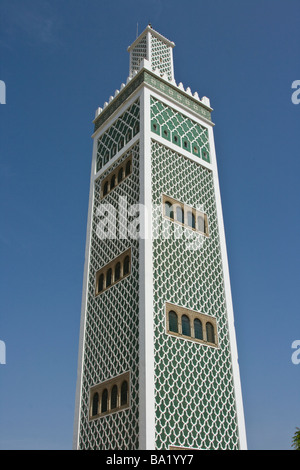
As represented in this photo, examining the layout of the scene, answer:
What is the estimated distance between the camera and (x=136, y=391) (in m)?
8.14

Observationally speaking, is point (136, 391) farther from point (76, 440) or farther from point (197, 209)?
point (197, 209)

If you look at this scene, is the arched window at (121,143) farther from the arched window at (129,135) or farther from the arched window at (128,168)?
the arched window at (128,168)

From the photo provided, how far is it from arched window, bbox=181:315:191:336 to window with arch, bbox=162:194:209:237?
209 cm

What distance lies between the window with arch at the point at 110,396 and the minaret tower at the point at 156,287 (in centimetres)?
3

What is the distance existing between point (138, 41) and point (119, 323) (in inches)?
326

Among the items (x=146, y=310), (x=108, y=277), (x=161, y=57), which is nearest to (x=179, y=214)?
(x=108, y=277)

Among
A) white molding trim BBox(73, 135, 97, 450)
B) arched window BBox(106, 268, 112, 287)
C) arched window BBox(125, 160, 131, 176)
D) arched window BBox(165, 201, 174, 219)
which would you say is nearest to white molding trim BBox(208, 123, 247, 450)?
arched window BBox(165, 201, 174, 219)

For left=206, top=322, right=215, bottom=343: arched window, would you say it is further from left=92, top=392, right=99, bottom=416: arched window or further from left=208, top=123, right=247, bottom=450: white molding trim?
left=92, top=392, right=99, bottom=416: arched window

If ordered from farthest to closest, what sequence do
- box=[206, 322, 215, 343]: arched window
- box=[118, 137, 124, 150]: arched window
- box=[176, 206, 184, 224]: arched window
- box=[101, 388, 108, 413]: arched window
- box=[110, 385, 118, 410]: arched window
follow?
box=[118, 137, 124, 150]: arched window
box=[176, 206, 184, 224]: arched window
box=[206, 322, 215, 343]: arched window
box=[101, 388, 108, 413]: arched window
box=[110, 385, 118, 410]: arched window

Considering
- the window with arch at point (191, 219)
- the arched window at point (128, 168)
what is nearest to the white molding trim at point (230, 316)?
the window with arch at point (191, 219)

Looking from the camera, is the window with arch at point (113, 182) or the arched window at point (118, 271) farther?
the window with arch at point (113, 182)

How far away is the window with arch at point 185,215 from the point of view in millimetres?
10305

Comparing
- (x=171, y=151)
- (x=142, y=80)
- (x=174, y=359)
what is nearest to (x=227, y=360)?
(x=174, y=359)

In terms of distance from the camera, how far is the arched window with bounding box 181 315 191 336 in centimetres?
916
